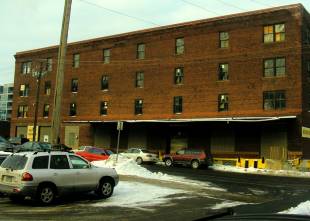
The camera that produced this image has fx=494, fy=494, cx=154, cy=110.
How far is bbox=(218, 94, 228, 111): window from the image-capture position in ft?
149

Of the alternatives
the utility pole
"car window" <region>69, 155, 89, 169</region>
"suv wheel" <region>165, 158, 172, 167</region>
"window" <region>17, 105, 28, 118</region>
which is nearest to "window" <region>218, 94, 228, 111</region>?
"suv wheel" <region>165, 158, 172, 167</region>

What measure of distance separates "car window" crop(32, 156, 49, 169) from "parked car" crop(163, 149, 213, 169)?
82.5ft

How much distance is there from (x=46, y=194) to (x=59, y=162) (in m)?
1.23

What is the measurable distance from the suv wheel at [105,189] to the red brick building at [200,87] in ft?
82.8

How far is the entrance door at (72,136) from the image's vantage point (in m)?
57.8

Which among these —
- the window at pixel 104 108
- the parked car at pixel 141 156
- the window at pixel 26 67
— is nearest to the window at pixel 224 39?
the parked car at pixel 141 156

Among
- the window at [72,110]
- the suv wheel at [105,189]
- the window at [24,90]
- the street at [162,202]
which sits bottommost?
the street at [162,202]

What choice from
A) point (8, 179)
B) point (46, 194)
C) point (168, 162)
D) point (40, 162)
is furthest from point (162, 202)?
point (168, 162)

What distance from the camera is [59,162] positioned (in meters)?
16.4

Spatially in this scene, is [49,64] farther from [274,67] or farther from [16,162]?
[16,162]

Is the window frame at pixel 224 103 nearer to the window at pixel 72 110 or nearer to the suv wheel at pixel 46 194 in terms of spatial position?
the window at pixel 72 110

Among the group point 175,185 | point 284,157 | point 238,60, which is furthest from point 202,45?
point 175,185

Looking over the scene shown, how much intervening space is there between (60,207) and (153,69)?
37.0m

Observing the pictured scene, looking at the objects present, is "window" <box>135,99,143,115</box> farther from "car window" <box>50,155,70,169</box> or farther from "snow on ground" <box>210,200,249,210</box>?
"car window" <box>50,155,70,169</box>
